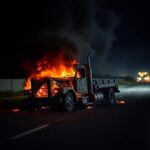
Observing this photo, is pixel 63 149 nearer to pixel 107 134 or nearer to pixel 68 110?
pixel 107 134

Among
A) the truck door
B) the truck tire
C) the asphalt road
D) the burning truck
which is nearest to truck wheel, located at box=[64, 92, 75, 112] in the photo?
the burning truck

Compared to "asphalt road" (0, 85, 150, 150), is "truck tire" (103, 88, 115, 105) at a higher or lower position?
higher

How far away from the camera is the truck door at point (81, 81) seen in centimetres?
1848

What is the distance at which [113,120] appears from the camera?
13203 mm

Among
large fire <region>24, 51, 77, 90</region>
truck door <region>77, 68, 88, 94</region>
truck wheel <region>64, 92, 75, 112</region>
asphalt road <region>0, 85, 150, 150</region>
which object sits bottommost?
asphalt road <region>0, 85, 150, 150</region>

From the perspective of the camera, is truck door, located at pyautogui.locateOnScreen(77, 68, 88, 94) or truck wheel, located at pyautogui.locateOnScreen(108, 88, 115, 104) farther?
truck wheel, located at pyautogui.locateOnScreen(108, 88, 115, 104)

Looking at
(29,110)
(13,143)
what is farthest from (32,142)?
(29,110)

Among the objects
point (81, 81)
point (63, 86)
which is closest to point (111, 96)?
point (81, 81)

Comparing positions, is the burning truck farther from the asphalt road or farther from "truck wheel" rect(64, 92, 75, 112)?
the asphalt road

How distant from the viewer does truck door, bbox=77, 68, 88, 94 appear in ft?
60.6

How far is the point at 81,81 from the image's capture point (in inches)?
734

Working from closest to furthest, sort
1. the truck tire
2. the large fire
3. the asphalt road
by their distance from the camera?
1. the asphalt road
2. the large fire
3. the truck tire

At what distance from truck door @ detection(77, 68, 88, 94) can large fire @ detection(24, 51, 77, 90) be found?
407 mm

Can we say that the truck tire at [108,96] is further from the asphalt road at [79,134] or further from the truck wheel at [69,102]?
the asphalt road at [79,134]
